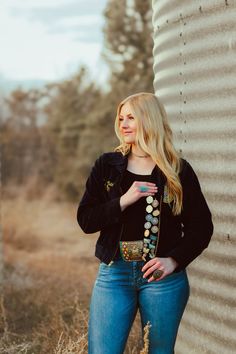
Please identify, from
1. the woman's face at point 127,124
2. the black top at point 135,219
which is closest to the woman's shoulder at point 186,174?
the black top at point 135,219

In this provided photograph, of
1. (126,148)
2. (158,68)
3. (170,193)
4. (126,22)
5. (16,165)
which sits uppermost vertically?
(126,22)

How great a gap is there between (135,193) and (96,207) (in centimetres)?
21

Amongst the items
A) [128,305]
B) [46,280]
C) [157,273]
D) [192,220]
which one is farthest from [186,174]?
[46,280]

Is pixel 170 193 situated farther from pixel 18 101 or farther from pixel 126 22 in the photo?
pixel 18 101

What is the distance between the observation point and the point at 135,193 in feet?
8.46

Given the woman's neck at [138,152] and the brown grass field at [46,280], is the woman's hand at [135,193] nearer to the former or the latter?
the woman's neck at [138,152]

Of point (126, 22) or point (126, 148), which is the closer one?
point (126, 148)

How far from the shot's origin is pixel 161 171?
268cm

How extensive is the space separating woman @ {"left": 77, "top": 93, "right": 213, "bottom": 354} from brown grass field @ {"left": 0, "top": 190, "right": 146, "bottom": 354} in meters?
0.19

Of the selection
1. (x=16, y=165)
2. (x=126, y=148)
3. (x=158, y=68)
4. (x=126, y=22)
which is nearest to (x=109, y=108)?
(x=126, y=22)

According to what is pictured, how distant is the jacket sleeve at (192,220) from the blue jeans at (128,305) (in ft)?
0.39

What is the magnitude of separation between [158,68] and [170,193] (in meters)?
1.53

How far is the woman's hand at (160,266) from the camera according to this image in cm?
255

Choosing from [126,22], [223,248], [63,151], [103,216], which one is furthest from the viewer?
[63,151]
